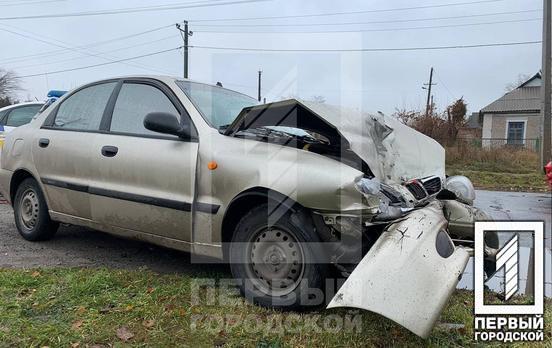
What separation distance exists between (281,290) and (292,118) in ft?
4.08

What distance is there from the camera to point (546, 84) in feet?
51.6

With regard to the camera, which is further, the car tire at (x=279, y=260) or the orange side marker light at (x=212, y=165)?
the orange side marker light at (x=212, y=165)

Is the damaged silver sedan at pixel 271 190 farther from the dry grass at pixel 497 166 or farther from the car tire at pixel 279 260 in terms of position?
the dry grass at pixel 497 166

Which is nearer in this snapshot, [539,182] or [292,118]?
[292,118]

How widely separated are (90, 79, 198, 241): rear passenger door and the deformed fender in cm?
146

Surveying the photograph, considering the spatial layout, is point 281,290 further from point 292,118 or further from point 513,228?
point 513,228

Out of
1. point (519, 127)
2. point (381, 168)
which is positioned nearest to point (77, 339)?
point (381, 168)

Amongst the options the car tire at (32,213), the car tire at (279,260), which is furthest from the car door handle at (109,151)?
the car tire at (279,260)

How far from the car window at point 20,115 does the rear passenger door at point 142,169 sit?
541 centimetres

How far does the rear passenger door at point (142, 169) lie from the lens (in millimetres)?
3518

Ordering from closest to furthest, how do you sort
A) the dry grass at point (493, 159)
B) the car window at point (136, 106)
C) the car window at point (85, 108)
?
the car window at point (136, 106) → the car window at point (85, 108) → the dry grass at point (493, 159)

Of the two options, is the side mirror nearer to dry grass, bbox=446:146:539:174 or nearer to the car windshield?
the car windshield

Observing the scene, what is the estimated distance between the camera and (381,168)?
3346mm

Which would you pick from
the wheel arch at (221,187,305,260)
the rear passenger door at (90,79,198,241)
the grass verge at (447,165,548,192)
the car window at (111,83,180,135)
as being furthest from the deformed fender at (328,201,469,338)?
the grass verge at (447,165,548,192)
